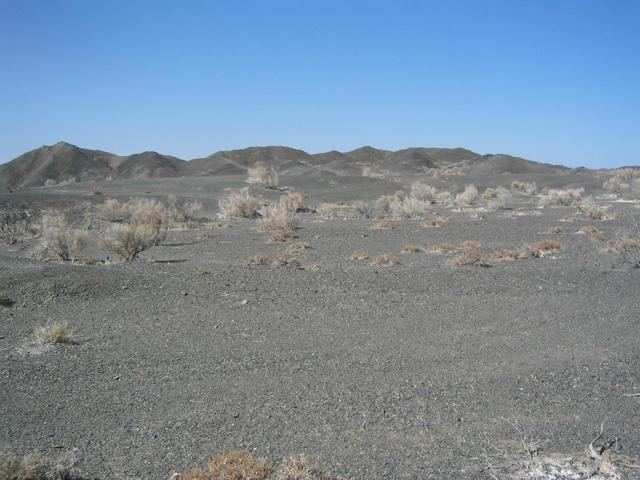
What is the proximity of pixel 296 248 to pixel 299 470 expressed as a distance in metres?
15.3

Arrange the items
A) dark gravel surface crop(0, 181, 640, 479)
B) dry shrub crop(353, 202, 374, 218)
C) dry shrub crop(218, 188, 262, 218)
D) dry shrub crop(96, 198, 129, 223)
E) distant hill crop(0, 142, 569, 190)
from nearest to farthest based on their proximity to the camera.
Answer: dark gravel surface crop(0, 181, 640, 479) → dry shrub crop(96, 198, 129, 223) → dry shrub crop(353, 202, 374, 218) → dry shrub crop(218, 188, 262, 218) → distant hill crop(0, 142, 569, 190)

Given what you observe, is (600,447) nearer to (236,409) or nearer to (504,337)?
(236,409)

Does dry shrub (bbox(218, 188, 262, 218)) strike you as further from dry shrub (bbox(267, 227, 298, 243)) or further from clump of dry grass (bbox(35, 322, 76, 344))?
clump of dry grass (bbox(35, 322, 76, 344))

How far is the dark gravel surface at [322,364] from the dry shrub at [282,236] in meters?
6.43

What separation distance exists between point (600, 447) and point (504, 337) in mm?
4367

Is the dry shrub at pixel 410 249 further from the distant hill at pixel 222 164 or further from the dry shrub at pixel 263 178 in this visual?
the distant hill at pixel 222 164

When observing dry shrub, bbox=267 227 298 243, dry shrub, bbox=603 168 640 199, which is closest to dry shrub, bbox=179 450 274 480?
dry shrub, bbox=267 227 298 243

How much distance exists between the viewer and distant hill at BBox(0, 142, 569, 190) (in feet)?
281

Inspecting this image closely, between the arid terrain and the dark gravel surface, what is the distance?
0.04 meters

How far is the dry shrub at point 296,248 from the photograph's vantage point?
1980 centimetres

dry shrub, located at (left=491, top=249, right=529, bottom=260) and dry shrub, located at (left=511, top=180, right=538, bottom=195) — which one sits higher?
dry shrub, located at (left=511, top=180, right=538, bottom=195)

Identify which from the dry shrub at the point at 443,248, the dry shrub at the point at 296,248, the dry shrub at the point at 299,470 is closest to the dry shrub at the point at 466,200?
the dry shrub at the point at 443,248

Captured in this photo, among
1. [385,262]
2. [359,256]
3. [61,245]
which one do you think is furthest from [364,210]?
[61,245]

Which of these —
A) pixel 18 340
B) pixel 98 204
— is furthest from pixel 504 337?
pixel 98 204
